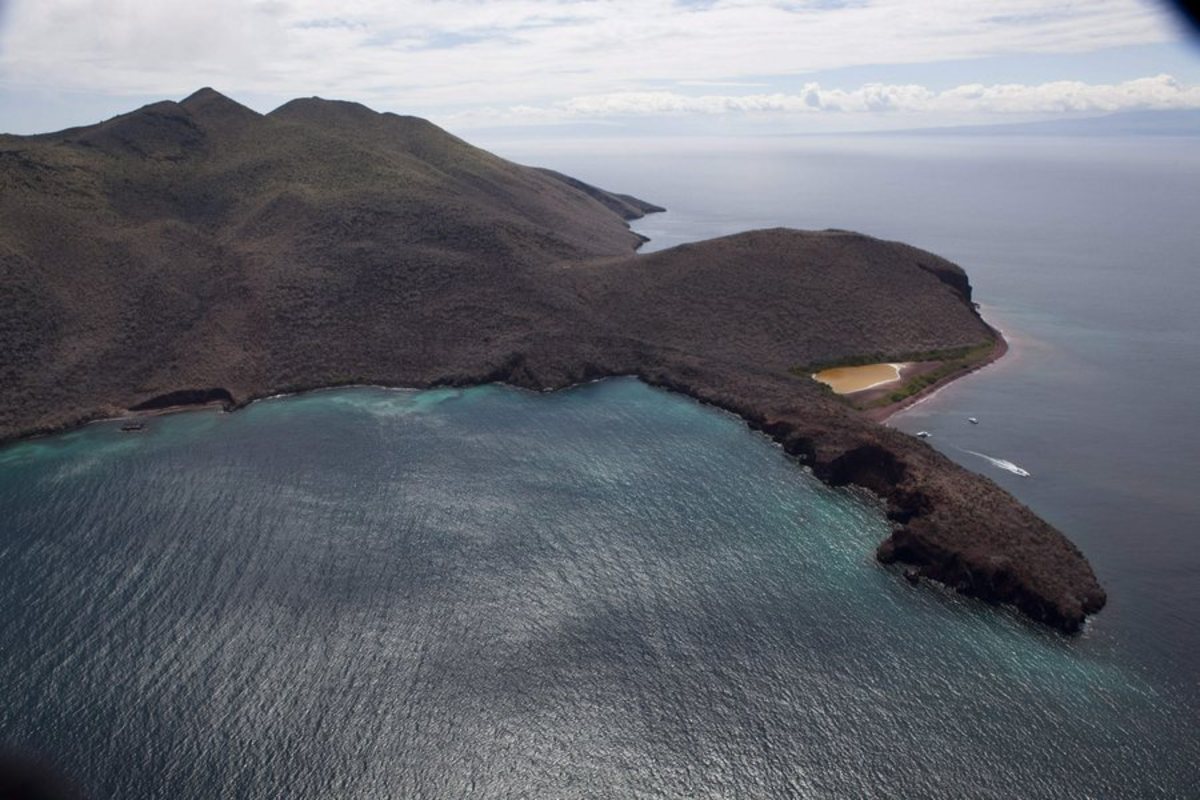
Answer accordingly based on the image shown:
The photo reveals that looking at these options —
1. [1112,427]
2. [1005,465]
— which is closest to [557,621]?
[1005,465]

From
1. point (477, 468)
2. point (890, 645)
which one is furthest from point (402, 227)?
point (890, 645)

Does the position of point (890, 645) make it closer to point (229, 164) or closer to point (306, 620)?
point (306, 620)

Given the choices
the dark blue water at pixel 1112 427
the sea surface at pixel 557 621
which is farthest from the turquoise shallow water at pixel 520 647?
the dark blue water at pixel 1112 427

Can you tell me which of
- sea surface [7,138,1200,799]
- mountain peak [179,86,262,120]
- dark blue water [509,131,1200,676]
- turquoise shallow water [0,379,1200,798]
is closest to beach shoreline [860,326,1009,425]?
dark blue water [509,131,1200,676]

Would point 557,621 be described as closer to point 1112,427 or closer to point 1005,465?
point 1005,465

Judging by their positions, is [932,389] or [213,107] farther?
[213,107]

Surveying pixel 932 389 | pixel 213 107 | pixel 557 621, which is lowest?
pixel 932 389

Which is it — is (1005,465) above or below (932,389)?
above
